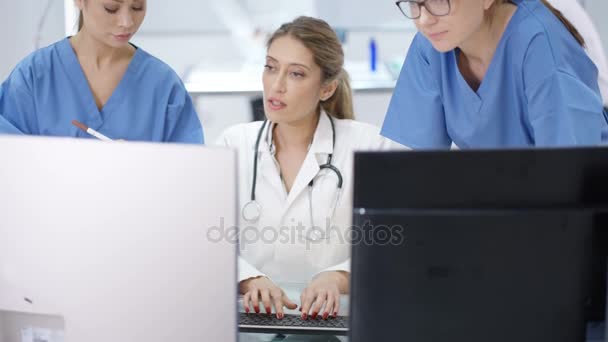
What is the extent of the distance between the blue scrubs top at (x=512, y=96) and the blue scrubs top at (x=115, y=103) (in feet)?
1.60

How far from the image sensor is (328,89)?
178cm

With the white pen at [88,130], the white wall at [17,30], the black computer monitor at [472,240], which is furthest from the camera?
the white wall at [17,30]

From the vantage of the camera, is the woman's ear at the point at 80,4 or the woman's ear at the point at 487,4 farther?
the woman's ear at the point at 80,4

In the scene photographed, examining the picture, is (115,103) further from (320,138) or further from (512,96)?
(512,96)

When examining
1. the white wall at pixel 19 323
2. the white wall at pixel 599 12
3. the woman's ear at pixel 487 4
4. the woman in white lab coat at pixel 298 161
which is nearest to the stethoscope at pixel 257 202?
the woman in white lab coat at pixel 298 161

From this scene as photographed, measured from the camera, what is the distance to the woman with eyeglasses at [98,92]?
65.6 inches

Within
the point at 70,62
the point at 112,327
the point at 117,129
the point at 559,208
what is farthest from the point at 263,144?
the point at 559,208

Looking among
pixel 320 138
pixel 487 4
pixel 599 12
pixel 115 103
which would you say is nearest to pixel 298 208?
pixel 320 138

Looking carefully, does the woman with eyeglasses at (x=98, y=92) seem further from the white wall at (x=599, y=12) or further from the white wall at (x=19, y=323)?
the white wall at (x=599, y=12)

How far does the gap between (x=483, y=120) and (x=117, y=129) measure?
83 centimetres

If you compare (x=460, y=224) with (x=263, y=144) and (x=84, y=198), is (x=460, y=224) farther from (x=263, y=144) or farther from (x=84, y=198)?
(x=263, y=144)

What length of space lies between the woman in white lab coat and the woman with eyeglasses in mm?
155

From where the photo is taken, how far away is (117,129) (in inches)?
67.9

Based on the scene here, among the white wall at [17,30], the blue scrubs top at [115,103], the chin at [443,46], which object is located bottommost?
the blue scrubs top at [115,103]
